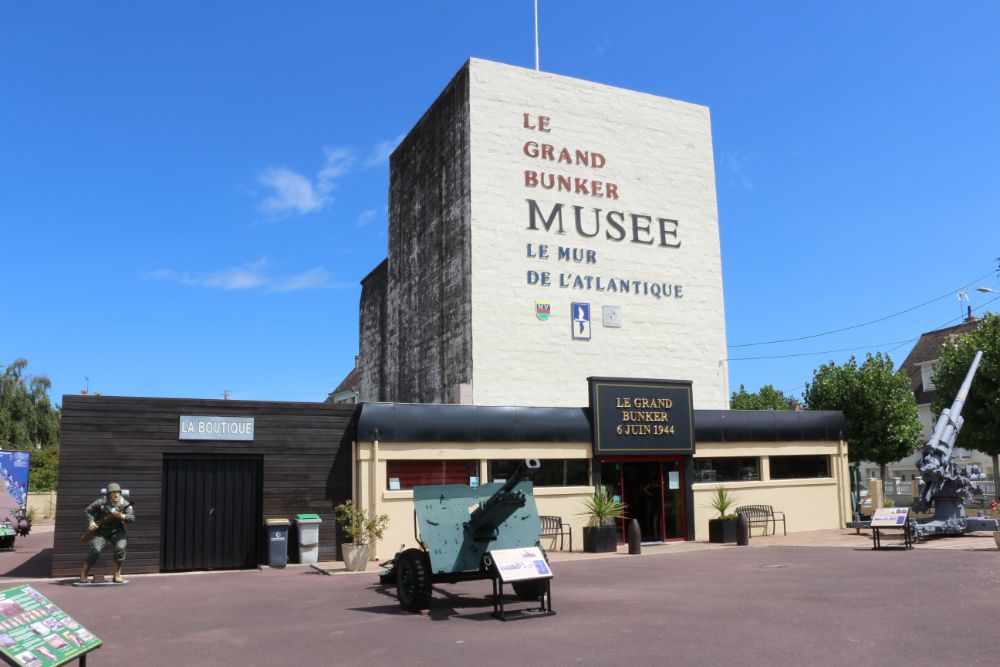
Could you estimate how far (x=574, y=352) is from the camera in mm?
27016

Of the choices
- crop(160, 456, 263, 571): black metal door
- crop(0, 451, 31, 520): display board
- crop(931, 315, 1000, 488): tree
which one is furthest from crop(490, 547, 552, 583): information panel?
crop(931, 315, 1000, 488): tree

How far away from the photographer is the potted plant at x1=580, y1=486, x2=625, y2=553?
69.7 feet

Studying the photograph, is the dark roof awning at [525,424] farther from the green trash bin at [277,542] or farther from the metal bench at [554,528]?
the green trash bin at [277,542]

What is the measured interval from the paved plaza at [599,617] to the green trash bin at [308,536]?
1.47 meters

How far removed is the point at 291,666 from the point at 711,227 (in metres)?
24.8

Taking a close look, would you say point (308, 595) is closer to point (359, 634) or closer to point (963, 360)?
point (359, 634)

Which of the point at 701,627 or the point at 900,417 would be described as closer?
the point at 701,627

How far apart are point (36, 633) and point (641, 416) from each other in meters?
19.3

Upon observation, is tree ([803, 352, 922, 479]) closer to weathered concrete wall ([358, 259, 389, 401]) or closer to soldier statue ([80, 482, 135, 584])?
weathered concrete wall ([358, 259, 389, 401])

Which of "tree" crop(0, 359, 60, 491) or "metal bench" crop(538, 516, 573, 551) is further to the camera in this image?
"tree" crop(0, 359, 60, 491)

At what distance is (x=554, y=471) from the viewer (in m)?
22.8

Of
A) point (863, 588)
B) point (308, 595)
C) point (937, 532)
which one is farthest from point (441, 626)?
point (937, 532)

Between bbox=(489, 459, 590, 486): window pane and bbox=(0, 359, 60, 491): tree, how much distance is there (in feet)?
105

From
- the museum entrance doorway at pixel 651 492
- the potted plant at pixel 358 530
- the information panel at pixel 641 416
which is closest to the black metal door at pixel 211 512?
the potted plant at pixel 358 530
